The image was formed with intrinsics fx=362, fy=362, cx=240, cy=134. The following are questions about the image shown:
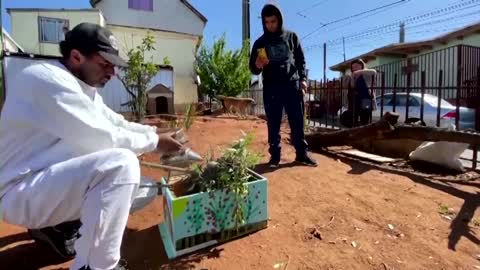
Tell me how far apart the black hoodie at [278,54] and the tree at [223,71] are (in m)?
11.5

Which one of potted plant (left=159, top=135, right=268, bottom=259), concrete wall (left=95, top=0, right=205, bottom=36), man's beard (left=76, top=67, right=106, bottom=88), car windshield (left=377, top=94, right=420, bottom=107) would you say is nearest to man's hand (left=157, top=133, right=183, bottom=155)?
potted plant (left=159, top=135, right=268, bottom=259)

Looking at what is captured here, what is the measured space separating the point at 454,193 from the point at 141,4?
706 inches

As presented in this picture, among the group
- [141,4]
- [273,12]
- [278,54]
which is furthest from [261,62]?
[141,4]

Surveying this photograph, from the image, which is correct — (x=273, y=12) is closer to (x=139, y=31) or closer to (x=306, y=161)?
(x=306, y=161)

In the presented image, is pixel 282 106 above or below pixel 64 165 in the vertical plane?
above

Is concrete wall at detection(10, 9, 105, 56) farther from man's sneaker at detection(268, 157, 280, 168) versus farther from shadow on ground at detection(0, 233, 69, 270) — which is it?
shadow on ground at detection(0, 233, 69, 270)

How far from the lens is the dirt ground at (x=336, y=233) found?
209 cm

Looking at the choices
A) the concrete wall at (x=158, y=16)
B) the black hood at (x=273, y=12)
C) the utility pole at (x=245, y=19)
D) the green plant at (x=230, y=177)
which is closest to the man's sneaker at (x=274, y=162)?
the black hood at (x=273, y=12)

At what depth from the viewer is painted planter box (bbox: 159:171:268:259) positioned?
2.07m

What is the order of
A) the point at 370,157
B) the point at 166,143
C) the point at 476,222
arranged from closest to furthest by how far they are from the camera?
the point at 166,143 < the point at 476,222 < the point at 370,157

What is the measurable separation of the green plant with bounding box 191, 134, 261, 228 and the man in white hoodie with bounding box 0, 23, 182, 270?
0.53 m

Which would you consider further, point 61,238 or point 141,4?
point 141,4

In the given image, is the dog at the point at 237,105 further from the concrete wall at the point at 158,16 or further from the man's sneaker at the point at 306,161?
the concrete wall at the point at 158,16

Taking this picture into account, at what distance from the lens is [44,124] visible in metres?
1.61
